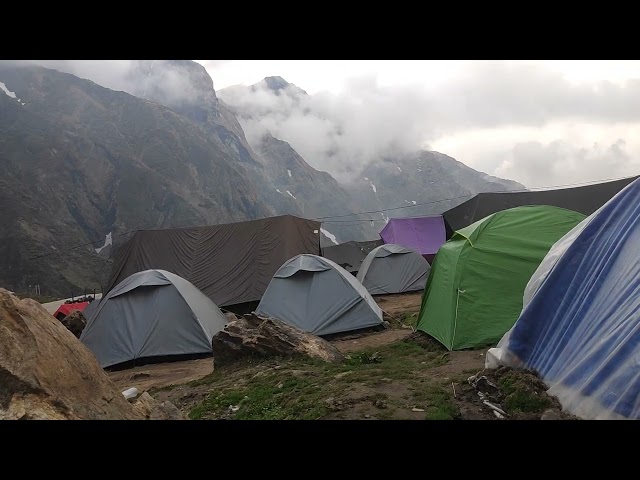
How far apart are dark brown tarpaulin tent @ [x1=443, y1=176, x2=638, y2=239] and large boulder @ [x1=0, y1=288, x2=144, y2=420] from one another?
51.3 ft

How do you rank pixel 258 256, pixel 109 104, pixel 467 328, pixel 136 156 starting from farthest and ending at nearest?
pixel 109 104 → pixel 136 156 → pixel 258 256 → pixel 467 328

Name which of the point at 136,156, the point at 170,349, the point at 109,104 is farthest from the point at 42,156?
the point at 170,349

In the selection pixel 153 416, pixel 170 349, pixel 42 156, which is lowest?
pixel 170 349

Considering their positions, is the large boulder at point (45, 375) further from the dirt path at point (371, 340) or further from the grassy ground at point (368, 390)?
the dirt path at point (371, 340)

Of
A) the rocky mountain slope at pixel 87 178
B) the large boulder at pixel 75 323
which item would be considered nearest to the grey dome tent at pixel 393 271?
the large boulder at pixel 75 323

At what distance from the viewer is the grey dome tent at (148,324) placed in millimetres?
10195

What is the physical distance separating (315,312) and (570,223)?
5955 millimetres

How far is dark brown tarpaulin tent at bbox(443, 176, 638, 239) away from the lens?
54.0 feet

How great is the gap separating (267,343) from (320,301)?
126 inches

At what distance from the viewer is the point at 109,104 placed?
523 feet

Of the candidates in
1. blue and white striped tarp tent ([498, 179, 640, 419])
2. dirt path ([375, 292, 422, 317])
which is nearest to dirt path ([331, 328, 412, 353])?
dirt path ([375, 292, 422, 317])

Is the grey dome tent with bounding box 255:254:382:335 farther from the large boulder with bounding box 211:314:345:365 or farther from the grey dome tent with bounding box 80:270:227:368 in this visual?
the large boulder with bounding box 211:314:345:365

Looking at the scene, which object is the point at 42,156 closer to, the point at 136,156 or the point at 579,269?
the point at 136,156

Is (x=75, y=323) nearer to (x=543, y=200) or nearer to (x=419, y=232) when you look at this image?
(x=543, y=200)
